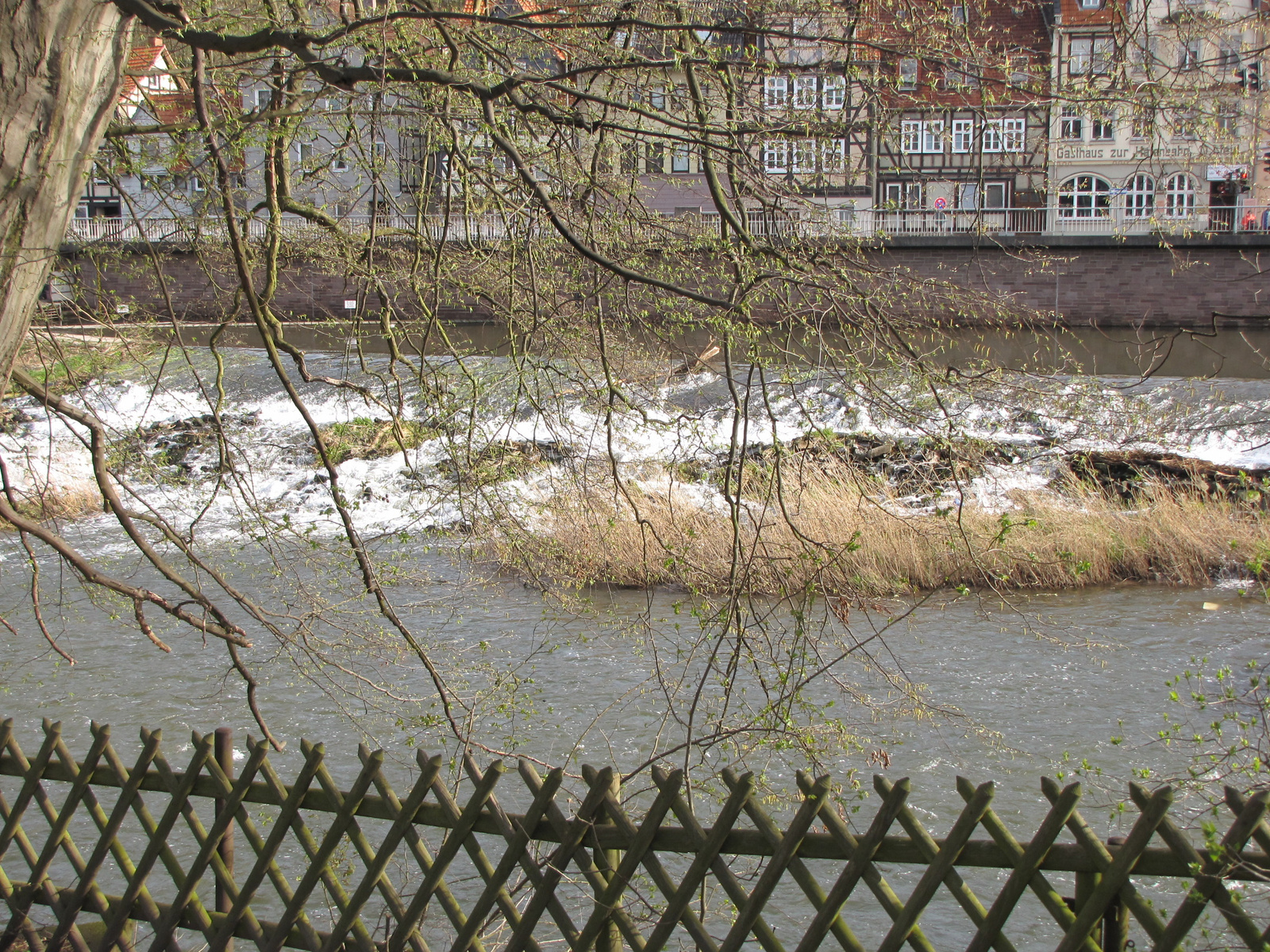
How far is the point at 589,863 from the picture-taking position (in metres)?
2.77

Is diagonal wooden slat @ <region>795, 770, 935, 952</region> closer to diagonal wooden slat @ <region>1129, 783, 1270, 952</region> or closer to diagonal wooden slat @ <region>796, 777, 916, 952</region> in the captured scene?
diagonal wooden slat @ <region>796, 777, 916, 952</region>

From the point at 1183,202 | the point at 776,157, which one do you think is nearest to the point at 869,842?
the point at 776,157

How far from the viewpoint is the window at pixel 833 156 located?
401 cm

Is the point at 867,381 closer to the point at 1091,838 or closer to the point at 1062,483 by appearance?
the point at 1091,838

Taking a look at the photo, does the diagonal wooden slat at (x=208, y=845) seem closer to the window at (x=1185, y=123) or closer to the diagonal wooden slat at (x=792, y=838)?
the diagonal wooden slat at (x=792, y=838)

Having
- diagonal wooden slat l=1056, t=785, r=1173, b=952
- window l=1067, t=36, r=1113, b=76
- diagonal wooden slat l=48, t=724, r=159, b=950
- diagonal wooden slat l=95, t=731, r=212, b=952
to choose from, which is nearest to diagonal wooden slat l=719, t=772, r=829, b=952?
diagonal wooden slat l=1056, t=785, r=1173, b=952

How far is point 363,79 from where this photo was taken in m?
3.56

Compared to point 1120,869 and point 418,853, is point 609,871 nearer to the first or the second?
point 418,853

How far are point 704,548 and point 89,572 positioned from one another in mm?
6068

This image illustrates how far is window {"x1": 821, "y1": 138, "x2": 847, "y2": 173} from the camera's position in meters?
4.01

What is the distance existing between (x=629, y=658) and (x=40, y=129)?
20.3ft

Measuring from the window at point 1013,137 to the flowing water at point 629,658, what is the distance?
3.20 feet

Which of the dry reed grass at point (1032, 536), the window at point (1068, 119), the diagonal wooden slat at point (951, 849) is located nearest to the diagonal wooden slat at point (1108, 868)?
the diagonal wooden slat at point (951, 849)

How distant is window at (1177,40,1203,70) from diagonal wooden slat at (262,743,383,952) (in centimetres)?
330
